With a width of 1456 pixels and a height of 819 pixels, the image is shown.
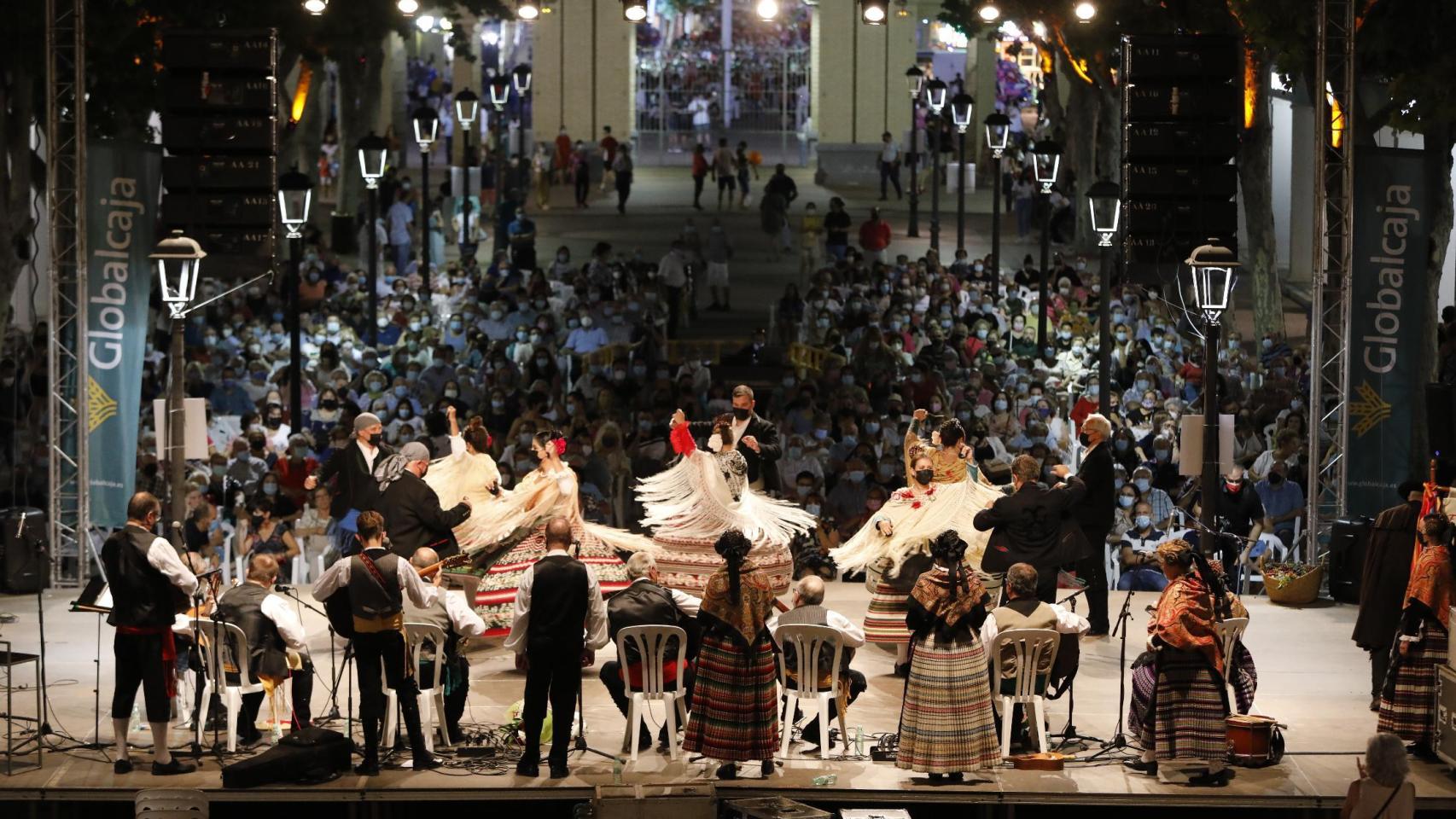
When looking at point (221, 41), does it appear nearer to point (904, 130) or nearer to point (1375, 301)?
point (1375, 301)

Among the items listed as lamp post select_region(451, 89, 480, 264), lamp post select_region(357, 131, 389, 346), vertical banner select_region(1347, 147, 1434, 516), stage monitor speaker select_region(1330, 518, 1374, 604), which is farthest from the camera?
lamp post select_region(451, 89, 480, 264)

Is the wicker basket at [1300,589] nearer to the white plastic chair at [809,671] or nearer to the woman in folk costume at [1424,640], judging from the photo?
the woman in folk costume at [1424,640]

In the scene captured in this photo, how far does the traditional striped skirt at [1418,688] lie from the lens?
472 inches

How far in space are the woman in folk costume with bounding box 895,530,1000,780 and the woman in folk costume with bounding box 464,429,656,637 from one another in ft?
10.5

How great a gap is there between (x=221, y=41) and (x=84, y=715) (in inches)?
223

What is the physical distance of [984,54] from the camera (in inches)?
1775

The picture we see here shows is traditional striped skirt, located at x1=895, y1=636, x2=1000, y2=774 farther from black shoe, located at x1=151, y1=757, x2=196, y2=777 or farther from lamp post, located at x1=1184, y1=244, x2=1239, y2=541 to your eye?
black shoe, located at x1=151, y1=757, x2=196, y2=777

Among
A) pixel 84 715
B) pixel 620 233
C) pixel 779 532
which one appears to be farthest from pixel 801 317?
pixel 84 715

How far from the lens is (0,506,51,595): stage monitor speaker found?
1633 cm

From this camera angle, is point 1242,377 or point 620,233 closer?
point 1242,377

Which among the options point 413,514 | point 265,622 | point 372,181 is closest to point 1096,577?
point 413,514

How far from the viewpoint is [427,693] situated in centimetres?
1213

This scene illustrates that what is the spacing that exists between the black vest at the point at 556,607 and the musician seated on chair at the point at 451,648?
58cm

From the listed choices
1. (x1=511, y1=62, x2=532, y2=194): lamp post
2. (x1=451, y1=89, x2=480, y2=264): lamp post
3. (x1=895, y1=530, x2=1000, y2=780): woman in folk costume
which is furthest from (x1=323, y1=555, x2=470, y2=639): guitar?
(x1=511, y1=62, x2=532, y2=194): lamp post
